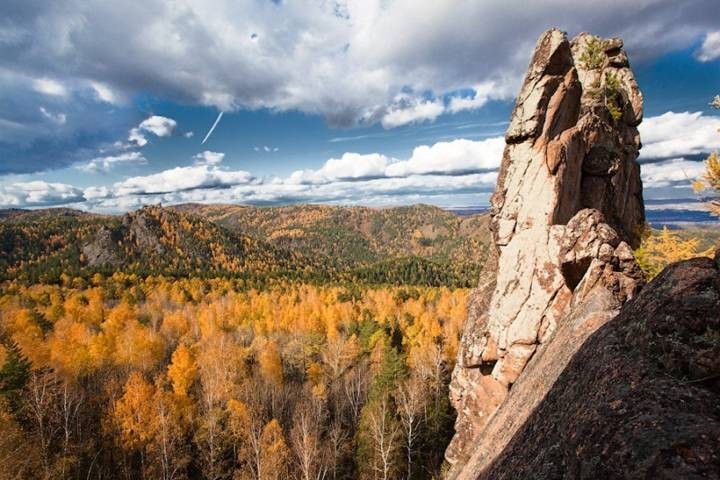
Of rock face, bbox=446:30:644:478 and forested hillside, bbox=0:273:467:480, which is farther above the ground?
rock face, bbox=446:30:644:478

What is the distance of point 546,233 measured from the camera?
20.5 meters

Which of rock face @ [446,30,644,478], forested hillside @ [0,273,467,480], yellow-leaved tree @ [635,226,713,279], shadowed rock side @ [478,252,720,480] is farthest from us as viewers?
forested hillside @ [0,273,467,480]

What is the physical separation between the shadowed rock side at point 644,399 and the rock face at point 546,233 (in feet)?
15.5

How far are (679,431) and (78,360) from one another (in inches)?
2588

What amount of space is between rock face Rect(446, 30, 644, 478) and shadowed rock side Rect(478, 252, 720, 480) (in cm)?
473

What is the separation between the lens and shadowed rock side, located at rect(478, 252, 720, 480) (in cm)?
619

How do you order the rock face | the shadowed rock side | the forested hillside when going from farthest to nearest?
the forested hillside → the rock face → the shadowed rock side

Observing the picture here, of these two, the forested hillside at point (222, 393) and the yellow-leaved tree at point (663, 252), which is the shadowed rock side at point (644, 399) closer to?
the yellow-leaved tree at point (663, 252)

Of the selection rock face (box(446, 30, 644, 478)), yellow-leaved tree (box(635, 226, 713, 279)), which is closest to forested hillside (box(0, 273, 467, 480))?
rock face (box(446, 30, 644, 478))

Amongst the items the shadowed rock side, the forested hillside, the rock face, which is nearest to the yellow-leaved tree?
the rock face

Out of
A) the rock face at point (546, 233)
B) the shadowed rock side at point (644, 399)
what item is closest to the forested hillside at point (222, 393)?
the rock face at point (546, 233)

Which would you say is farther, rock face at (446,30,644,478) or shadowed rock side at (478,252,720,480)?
rock face at (446,30,644,478)

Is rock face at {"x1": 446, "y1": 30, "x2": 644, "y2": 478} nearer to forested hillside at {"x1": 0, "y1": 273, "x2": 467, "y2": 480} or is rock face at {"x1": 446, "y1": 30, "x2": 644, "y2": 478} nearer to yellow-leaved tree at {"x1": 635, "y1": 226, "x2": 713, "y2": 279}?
yellow-leaved tree at {"x1": 635, "y1": 226, "x2": 713, "y2": 279}

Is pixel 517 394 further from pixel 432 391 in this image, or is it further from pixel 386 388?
pixel 432 391
